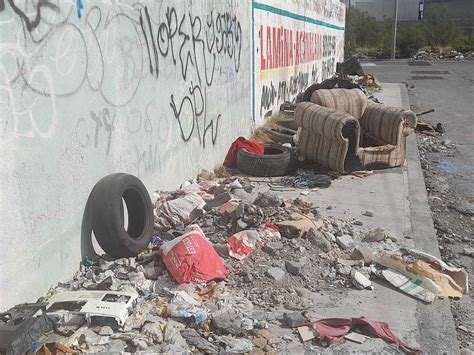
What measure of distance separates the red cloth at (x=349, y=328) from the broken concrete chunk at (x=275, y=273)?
0.63 metres

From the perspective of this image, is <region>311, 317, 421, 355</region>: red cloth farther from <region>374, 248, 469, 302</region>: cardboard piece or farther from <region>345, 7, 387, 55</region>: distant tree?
<region>345, 7, 387, 55</region>: distant tree

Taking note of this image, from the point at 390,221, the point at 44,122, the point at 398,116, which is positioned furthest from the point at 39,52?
the point at 398,116

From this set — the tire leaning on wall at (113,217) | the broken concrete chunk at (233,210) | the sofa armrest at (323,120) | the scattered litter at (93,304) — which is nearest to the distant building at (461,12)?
the sofa armrest at (323,120)

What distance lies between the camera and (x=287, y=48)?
11.8 meters

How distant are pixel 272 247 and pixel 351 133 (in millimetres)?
3175

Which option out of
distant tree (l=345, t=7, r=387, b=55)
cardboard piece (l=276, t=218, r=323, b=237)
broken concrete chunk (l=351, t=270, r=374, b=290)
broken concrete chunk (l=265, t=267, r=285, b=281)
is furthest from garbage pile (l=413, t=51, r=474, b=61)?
broken concrete chunk (l=265, t=267, r=285, b=281)

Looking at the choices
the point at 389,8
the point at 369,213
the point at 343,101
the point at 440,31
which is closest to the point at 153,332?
the point at 369,213

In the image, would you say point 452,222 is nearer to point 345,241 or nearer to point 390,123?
point 345,241

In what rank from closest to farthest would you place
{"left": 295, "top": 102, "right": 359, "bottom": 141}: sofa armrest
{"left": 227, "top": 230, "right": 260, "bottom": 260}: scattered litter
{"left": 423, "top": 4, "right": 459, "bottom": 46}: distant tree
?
1. {"left": 227, "top": 230, "right": 260, "bottom": 260}: scattered litter
2. {"left": 295, "top": 102, "right": 359, "bottom": 141}: sofa armrest
3. {"left": 423, "top": 4, "right": 459, "bottom": 46}: distant tree

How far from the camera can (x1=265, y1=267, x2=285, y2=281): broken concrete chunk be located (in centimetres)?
388

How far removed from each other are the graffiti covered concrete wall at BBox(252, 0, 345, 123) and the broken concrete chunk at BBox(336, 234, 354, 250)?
501cm

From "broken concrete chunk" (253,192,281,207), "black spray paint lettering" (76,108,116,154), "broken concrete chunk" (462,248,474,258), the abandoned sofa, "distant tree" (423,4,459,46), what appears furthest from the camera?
"distant tree" (423,4,459,46)

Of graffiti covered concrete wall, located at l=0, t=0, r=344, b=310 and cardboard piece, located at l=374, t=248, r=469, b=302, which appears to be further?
cardboard piece, located at l=374, t=248, r=469, b=302

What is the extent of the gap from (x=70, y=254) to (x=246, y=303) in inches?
54.7
